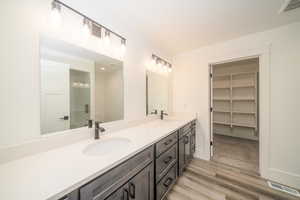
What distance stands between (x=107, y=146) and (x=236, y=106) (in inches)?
159

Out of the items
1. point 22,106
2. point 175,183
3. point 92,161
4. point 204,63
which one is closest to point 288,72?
point 204,63

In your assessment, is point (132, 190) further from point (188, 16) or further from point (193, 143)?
point (188, 16)

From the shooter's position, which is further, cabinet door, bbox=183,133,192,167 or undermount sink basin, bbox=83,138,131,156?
cabinet door, bbox=183,133,192,167

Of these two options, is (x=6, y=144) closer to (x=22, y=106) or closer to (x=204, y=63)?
(x=22, y=106)

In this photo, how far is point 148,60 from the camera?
215cm

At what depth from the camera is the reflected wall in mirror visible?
7.20 feet

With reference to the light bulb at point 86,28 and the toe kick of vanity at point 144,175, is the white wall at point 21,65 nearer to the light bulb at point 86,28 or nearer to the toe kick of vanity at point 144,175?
the light bulb at point 86,28

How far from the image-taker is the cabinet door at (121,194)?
0.81 m

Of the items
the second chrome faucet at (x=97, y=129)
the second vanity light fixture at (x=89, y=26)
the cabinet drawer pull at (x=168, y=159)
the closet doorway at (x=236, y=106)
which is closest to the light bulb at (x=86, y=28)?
the second vanity light fixture at (x=89, y=26)

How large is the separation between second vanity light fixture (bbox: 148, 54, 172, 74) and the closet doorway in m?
1.64

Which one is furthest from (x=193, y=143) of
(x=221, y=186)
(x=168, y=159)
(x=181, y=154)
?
(x=168, y=159)

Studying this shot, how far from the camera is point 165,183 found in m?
1.46

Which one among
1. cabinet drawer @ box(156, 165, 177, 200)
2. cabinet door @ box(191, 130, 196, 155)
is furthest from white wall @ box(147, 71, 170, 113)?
cabinet drawer @ box(156, 165, 177, 200)

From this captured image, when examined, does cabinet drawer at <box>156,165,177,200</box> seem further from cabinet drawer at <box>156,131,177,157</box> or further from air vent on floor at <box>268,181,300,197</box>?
air vent on floor at <box>268,181,300,197</box>
